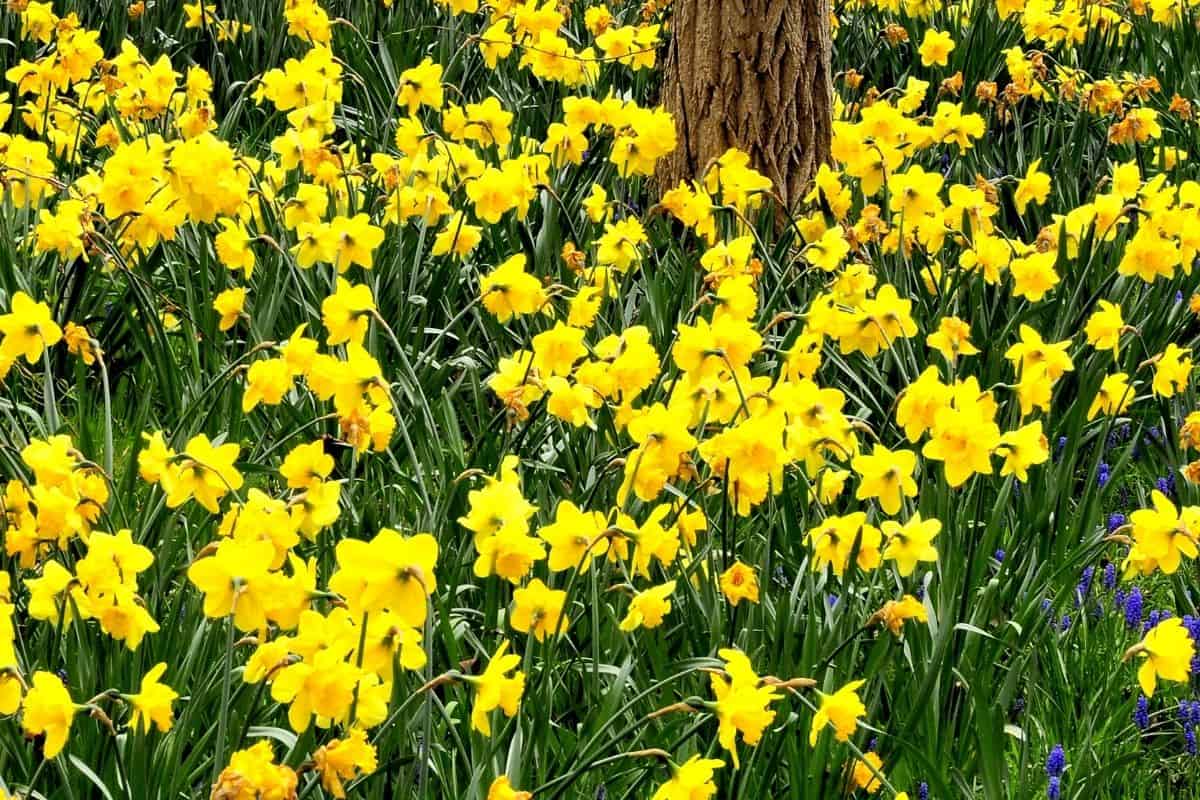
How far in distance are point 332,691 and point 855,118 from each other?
4.06 meters

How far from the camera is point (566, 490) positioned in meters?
3.21

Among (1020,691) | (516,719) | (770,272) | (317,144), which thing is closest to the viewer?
(516,719)

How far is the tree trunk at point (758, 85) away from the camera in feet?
15.3

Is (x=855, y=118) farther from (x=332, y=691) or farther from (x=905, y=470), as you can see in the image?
(x=332, y=691)

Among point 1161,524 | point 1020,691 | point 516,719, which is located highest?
point 1161,524

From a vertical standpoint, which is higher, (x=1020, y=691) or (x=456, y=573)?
(x=456, y=573)

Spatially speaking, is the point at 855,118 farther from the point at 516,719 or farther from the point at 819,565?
the point at 516,719

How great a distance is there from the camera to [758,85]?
4.69 m

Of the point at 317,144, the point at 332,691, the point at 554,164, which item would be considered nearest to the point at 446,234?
the point at 317,144

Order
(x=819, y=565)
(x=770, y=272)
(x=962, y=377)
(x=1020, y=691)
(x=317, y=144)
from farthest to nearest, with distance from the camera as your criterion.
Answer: (x=770, y=272)
(x=317, y=144)
(x=962, y=377)
(x=1020, y=691)
(x=819, y=565)

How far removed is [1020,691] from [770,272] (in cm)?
172

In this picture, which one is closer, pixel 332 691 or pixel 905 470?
pixel 332 691

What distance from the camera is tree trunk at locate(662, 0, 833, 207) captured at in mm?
4656

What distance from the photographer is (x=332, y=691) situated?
5.69 ft
